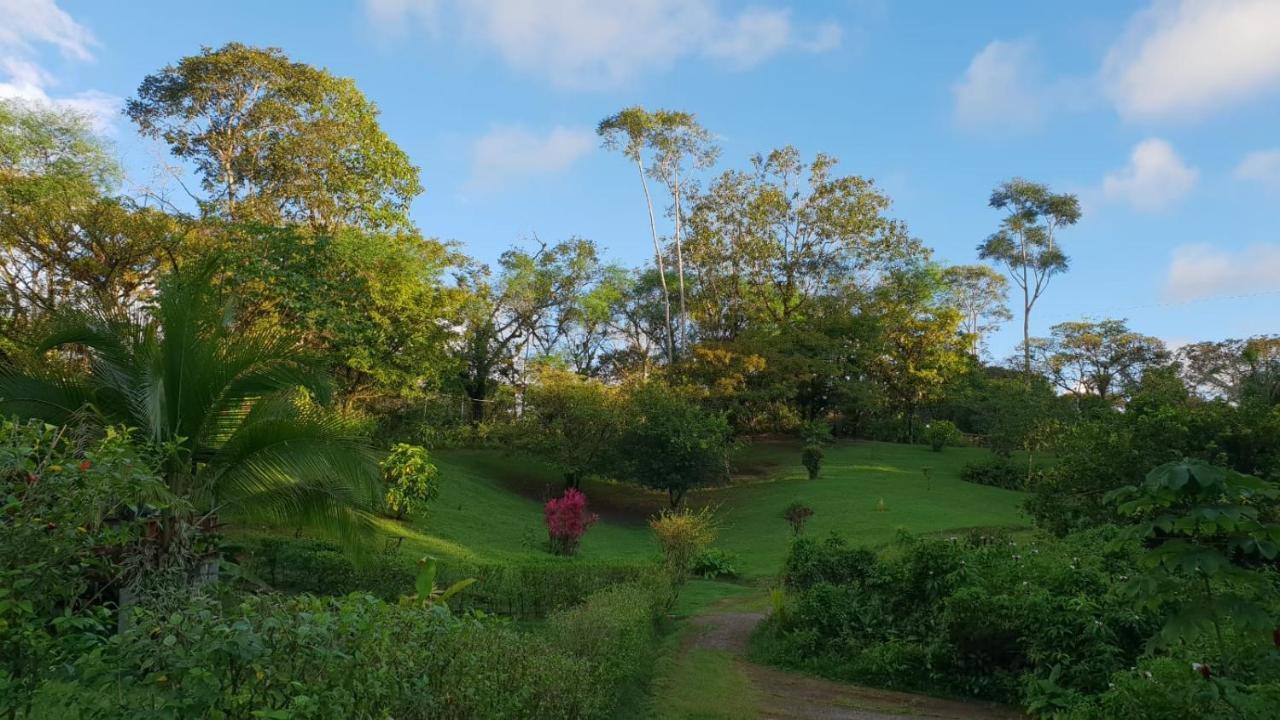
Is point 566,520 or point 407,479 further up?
point 407,479

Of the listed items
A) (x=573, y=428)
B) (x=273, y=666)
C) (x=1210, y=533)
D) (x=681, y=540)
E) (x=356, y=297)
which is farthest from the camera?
(x=573, y=428)

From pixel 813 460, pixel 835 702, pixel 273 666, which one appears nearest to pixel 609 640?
pixel 835 702

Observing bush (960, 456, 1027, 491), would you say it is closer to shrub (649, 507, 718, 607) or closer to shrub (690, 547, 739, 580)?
shrub (690, 547, 739, 580)

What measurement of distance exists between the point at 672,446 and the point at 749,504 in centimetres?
346

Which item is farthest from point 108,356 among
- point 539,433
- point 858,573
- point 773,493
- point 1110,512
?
point 773,493

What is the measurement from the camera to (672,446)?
84.9 feet

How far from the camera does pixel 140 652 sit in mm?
2744

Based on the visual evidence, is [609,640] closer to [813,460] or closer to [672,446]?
[672,446]

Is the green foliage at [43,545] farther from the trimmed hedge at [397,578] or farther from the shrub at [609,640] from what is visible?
the trimmed hedge at [397,578]

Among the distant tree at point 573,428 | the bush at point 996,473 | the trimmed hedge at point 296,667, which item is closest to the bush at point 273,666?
the trimmed hedge at point 296,667

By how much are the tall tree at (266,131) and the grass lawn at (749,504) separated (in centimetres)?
1042

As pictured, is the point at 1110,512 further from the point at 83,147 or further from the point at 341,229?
the point at 83,147

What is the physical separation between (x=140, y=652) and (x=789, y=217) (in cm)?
3664

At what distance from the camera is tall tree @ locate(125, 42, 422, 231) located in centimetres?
2448
